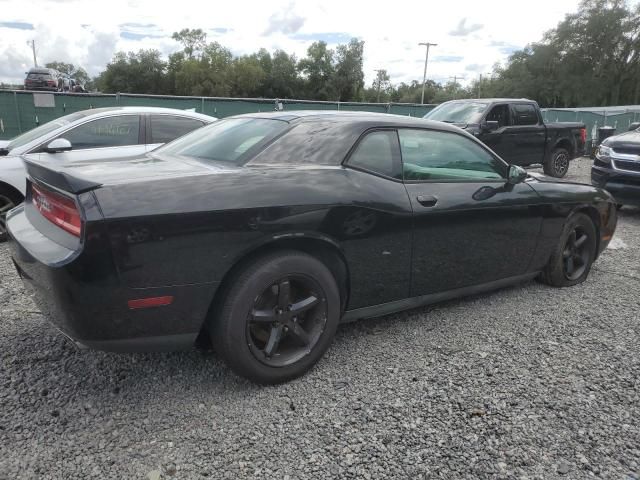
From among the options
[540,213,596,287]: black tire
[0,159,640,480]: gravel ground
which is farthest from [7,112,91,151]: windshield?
[540,213,596,287]: black tire

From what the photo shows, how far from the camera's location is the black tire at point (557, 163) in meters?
11.4

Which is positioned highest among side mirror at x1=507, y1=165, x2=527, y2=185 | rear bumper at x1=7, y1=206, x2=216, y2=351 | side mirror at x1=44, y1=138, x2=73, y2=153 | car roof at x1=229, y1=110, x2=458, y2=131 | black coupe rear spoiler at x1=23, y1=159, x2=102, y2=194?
car roof at x1=229, y1=110, x2=458, y2=131

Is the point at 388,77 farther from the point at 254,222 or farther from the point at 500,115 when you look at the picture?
the point at 254,222

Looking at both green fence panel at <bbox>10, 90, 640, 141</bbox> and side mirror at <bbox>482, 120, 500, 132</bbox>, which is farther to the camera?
green fence panel at <bbox>10, 90, 640, 141</bbox>

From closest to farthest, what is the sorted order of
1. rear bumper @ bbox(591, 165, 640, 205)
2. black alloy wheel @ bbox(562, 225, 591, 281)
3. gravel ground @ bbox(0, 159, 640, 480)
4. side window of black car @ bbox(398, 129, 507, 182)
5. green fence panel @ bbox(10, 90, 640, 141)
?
gravel ground @ bbox(0, 159, 640, 480) → side window of black car @ bbox(398, 129, 507, 182) → black alloy wheel @ bbox(562, 225, 591, 281) → rear bumper @ bbox(591, 165, 640, 205) → green fence panel @ bbox(10, 90, 640, 141)

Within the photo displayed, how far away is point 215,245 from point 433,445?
1.37 m

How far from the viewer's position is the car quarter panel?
221 centimetres

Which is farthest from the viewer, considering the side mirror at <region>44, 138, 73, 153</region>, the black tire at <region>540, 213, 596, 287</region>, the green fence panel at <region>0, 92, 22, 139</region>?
the green fence panel at <region>0, 92, 22, 139</region>

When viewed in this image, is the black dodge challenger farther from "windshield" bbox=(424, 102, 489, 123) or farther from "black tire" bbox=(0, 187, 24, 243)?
"windshield" bbox=(424, 102, 489, 123)

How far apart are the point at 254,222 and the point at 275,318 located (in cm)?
53

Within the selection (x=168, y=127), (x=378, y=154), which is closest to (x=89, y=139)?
(x=168, y=127)

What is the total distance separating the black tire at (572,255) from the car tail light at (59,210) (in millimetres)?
3611

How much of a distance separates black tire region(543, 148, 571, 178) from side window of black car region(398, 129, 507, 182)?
28.3 ft

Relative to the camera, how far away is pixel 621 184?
7570 millimetres
